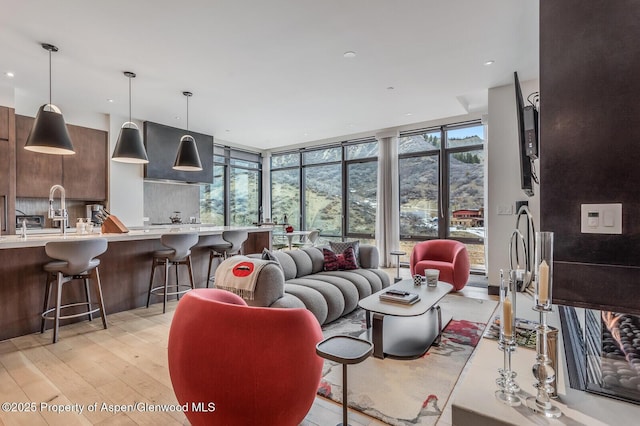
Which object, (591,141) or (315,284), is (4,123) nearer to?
(315,284)

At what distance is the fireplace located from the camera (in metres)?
0.90

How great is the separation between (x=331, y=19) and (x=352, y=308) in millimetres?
2835

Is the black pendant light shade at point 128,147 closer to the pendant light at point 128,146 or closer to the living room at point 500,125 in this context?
the pendant light at point 128,146

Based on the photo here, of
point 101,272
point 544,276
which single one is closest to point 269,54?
point 101,272

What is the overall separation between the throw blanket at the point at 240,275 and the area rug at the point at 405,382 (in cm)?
87

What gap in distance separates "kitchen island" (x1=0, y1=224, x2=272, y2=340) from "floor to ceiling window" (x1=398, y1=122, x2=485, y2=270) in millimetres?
3353

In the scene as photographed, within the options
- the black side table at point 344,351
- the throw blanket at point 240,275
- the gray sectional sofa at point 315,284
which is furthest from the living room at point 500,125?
the gray sectional sofa at point 315,284

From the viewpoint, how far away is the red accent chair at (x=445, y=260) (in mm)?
4523

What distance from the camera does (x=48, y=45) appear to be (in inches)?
128

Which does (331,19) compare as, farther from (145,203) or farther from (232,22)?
(145,203)

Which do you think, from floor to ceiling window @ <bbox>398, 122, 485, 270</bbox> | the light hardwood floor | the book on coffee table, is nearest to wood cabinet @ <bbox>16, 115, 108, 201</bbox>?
the light hardwood floor

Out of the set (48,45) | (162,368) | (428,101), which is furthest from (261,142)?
(162,368)

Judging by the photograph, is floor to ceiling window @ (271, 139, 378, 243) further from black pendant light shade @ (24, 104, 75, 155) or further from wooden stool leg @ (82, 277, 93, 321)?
black pendant light shade @ (24, 104, 75, 155)

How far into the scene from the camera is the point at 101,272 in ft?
12.0
